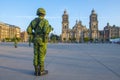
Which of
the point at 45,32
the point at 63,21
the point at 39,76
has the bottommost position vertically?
the point at 39,76

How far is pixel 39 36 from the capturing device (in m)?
8.96

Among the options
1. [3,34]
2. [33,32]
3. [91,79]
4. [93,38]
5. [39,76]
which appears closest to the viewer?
[91,79]

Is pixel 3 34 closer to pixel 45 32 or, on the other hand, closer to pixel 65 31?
pixel 65 31

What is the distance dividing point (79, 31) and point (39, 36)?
558 ft

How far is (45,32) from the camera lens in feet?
29.0

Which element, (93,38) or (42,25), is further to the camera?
(93,38)

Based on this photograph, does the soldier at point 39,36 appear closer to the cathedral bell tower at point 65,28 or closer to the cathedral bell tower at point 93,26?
the cathedral bell tower at point 93,26

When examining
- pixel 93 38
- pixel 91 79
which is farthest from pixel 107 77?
pixel 93 38

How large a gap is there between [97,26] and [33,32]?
16331cm

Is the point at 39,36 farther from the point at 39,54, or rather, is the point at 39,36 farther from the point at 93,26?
the point at 93,26

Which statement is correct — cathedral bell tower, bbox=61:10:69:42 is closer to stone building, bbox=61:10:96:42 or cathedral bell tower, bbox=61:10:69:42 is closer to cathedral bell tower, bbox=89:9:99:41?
stone building, bbox=61:10:96:42

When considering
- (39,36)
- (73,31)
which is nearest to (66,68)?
(39,36)

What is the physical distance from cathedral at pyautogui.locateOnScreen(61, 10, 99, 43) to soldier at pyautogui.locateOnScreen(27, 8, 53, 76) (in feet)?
515

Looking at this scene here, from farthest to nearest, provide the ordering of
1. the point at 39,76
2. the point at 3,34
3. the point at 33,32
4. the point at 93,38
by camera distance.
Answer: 1. the point at 3,34
2. the point at 93,38
3. the point at 33,32
4. the point at 39,76
